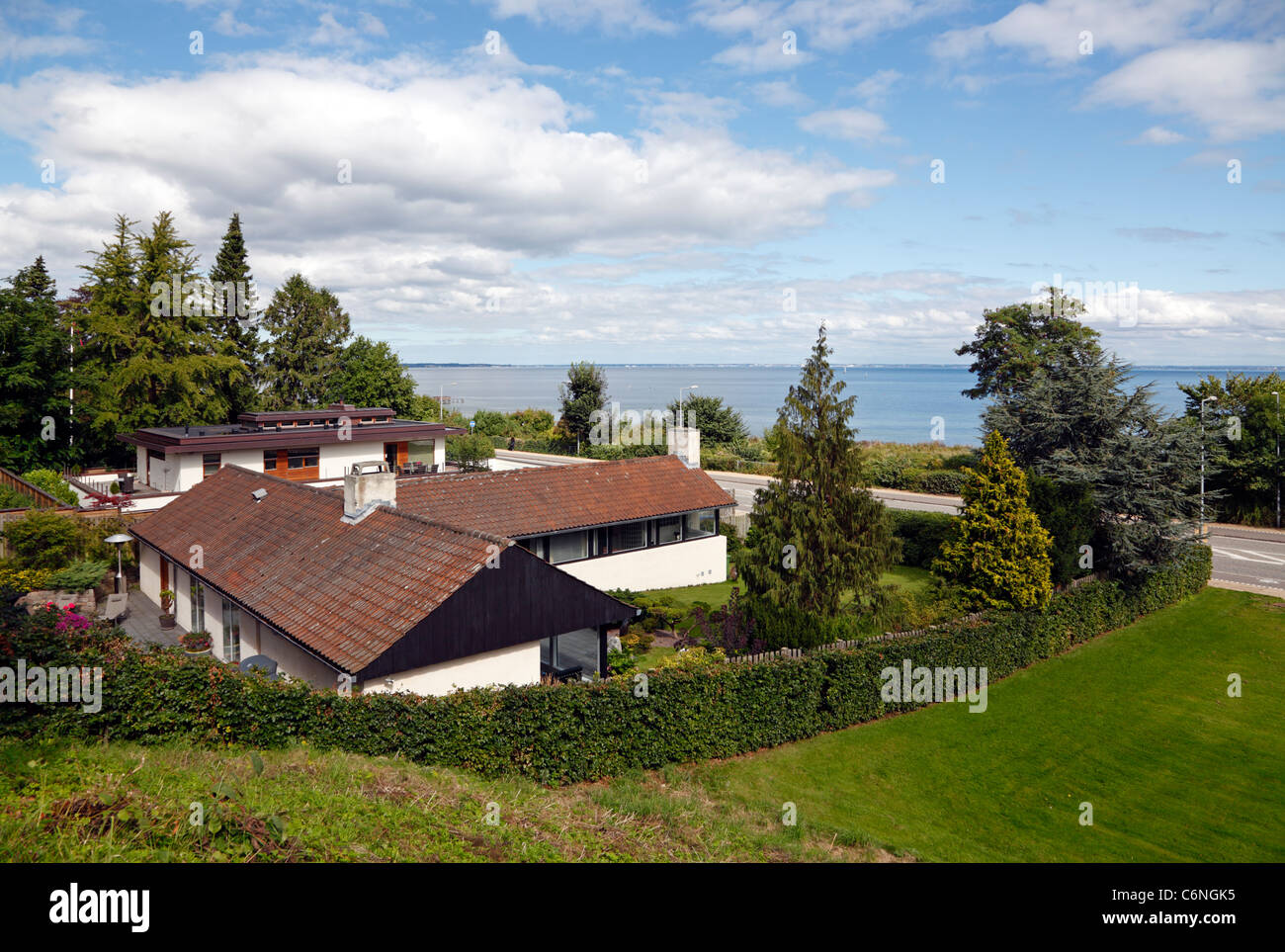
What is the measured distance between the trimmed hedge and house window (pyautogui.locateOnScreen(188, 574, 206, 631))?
9.95m

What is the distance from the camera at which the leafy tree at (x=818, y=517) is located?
58.1 ft

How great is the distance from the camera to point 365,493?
1888 cm

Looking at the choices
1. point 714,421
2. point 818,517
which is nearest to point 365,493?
point 818,517

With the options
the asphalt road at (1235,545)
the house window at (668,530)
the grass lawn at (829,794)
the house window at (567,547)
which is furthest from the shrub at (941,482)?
the house window at (567,547)

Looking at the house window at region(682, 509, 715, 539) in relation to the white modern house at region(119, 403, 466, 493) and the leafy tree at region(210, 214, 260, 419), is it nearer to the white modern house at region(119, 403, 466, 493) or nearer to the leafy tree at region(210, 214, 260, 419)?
the white modern house at region(119, 403, 466, 493)

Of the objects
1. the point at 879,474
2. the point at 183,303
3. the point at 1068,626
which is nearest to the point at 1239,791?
the point at 1068,626

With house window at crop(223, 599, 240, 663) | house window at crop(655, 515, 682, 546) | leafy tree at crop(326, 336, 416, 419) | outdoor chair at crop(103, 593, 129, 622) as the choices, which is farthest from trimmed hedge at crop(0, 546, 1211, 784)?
leafy tree at crop(326, 336, 416, 419)

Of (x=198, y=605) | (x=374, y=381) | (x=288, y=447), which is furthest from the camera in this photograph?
(x=374, y=381)

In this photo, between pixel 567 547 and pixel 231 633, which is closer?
pixel 231 633

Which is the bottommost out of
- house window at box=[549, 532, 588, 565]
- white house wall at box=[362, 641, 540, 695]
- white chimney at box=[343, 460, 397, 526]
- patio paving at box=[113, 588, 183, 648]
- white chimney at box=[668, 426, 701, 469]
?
patio paving at box=[113, 588, 183, 648]

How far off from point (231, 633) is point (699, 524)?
55.1ft

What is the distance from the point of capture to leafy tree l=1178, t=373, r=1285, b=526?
3672cm

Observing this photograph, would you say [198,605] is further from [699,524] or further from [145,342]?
[145,342]

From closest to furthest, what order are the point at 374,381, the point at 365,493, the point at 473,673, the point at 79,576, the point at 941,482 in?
the point at 473,673, the point at 365,493, the point at 79,576, the point at 941,482, the point at 374,381
